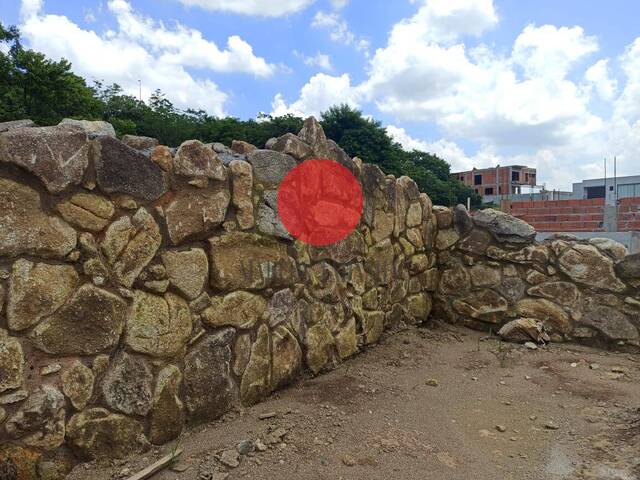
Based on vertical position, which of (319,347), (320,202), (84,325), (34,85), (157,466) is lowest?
(157,466)

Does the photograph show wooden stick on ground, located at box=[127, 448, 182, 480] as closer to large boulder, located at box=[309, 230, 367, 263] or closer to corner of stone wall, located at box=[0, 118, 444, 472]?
corner of stone wall, located at box=[0, 118, 444, 472]

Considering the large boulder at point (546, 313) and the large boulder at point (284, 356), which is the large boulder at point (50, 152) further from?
the large boulder at point (546, 313)

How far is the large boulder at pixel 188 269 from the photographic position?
2.12m

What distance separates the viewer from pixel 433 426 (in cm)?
247

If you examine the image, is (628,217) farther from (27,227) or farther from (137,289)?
(27,227)

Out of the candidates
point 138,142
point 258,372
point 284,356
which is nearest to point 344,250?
point 284,356

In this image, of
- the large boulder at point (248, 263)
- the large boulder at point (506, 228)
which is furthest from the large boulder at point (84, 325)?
the large boulder at point (506, 228)

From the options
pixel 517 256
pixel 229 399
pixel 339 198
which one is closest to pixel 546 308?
pixel 517 256

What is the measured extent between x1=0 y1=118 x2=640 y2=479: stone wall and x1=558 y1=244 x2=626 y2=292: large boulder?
6.21 ft

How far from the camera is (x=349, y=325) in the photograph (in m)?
3.46

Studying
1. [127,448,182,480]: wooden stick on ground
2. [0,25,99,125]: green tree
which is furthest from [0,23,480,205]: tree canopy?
[127,448,182,480]: wooden stick on ground

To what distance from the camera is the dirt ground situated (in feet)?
6.60

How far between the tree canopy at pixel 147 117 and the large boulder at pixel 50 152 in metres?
12.6

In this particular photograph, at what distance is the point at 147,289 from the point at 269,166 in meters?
1.01
